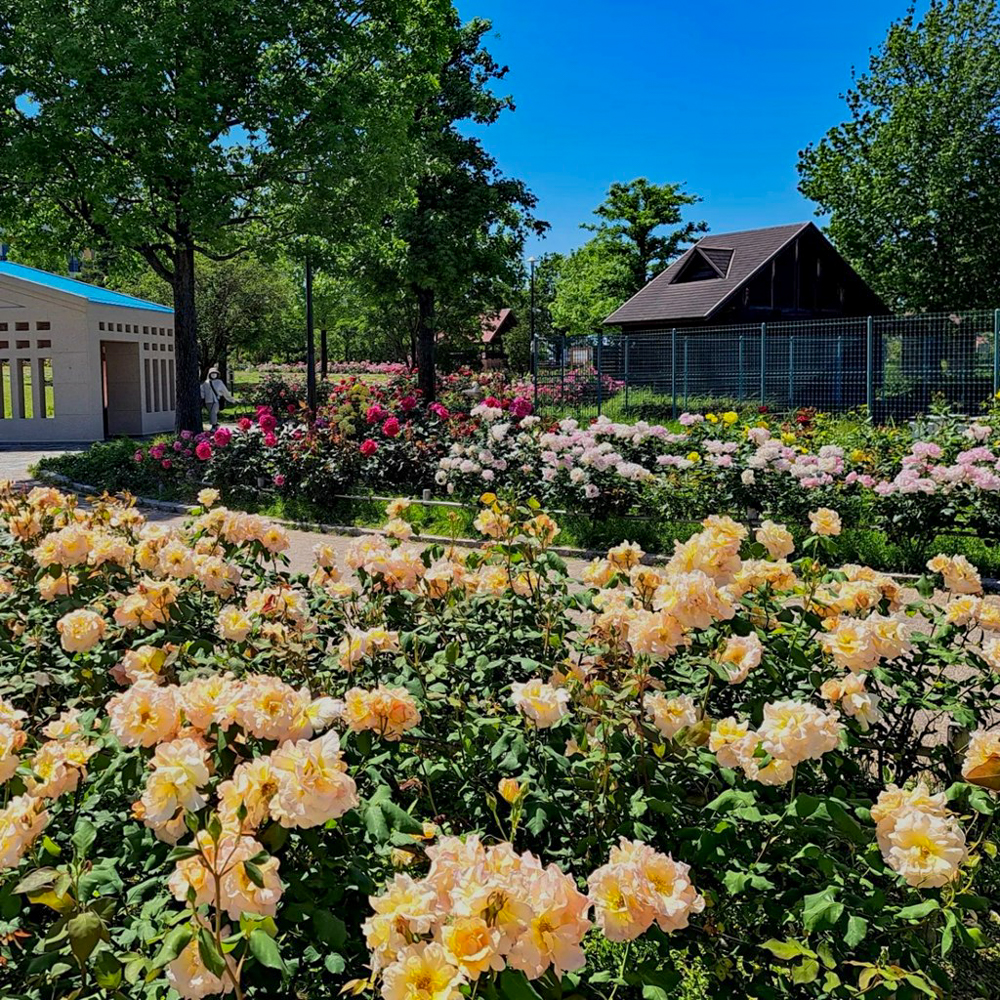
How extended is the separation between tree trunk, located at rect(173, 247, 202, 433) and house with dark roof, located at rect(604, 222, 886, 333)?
1656cm

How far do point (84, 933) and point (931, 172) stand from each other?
1223 inches

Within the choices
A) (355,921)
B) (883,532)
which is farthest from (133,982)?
(883,532)

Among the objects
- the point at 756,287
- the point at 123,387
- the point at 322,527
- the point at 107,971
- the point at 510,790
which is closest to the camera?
the point at 107,971

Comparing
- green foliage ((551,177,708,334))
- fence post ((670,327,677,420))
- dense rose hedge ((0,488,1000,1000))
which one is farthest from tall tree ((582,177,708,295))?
dense rose hedge ((0,488,1000,1000))

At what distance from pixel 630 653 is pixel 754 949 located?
0.80 m

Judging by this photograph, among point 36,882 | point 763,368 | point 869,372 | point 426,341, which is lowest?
point 36,882

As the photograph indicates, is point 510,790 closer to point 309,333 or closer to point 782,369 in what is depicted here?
point 309,333

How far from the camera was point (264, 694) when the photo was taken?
1.80m

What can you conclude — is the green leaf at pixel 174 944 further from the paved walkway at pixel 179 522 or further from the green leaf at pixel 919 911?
the paved walkway at pixel 179 522

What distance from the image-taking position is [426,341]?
997 inches

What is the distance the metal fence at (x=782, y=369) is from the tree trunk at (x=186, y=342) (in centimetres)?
813

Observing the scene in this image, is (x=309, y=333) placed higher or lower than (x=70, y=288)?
lower

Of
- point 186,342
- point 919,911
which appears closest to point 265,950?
point 919,911

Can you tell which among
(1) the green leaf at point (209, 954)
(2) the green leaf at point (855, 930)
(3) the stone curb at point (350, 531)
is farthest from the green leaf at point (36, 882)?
(3) the stone curb at point (350, 531)
